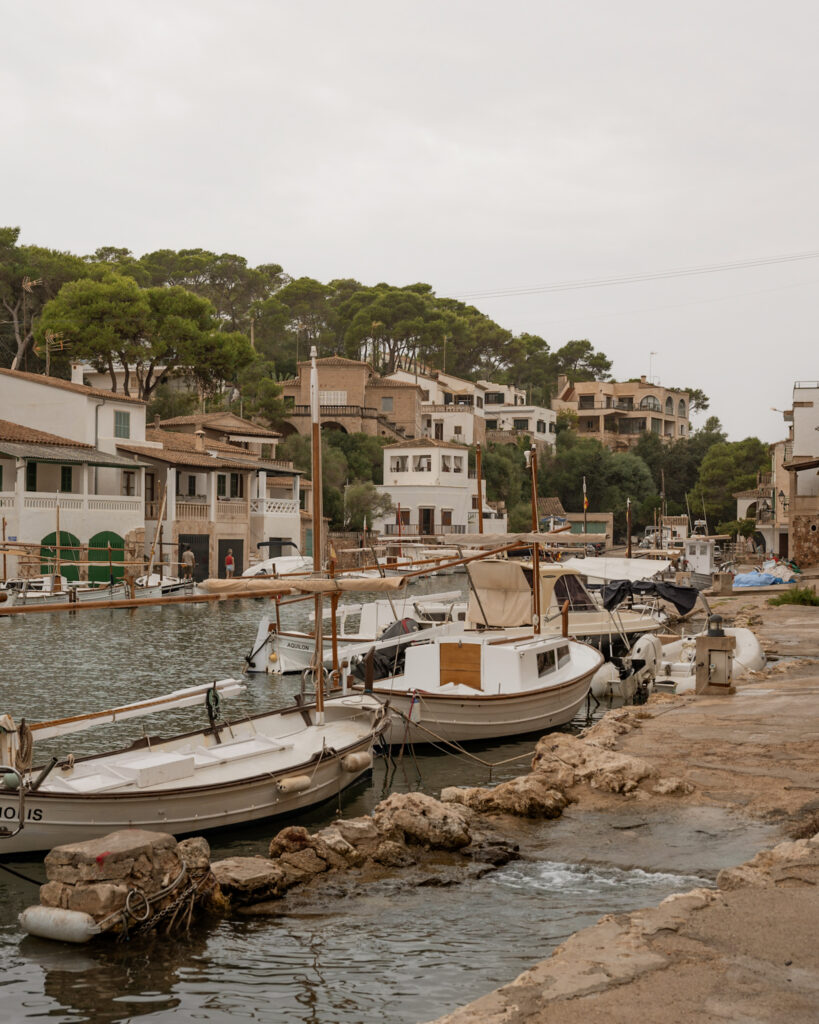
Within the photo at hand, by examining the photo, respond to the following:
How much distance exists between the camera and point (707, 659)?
2178 cm

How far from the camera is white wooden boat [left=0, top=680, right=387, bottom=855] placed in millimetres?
12555

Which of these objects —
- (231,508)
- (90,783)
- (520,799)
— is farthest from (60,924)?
(231,508)

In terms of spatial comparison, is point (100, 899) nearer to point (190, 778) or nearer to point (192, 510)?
point (190, 778)

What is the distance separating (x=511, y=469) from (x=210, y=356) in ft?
123

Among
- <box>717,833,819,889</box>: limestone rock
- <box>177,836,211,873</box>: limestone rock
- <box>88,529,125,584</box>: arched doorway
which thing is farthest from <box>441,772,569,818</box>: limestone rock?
<box>88,529,125,584</box>: arched doorway

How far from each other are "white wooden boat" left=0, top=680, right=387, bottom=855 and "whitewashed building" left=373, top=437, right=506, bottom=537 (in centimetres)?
6886

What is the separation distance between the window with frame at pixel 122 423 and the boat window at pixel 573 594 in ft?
113

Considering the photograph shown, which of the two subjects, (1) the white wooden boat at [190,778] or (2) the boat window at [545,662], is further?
(2) the boat window at [545,662]

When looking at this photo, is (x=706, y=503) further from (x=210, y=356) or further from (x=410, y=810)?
(x=410, y=810)

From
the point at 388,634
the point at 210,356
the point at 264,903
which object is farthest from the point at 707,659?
the point at 210,356

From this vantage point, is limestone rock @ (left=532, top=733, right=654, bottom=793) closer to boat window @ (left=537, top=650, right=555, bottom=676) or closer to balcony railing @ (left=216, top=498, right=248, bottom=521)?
boat window @ (left=537, top=650, right=555, bottom=676)

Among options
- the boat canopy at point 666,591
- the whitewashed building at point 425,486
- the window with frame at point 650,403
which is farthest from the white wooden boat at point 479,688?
the window with frame at point 650,403

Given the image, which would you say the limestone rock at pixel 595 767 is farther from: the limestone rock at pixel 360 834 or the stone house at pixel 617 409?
the stone house at pixel 617 409

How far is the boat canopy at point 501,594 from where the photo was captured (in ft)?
85.6
